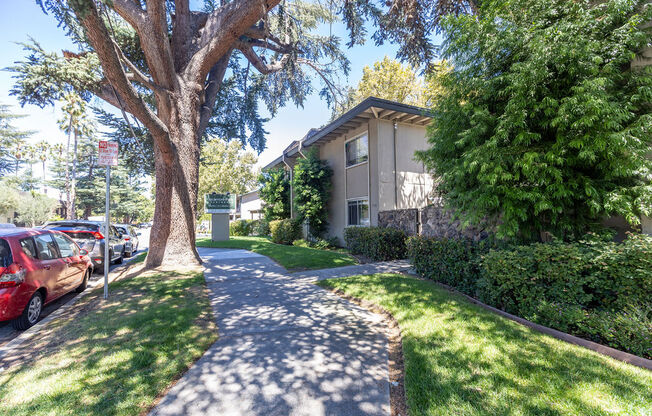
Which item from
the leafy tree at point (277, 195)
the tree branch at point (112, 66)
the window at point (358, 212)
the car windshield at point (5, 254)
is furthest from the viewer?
the leafy tree at point (277, 195)

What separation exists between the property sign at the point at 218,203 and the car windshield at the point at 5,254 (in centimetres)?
1473

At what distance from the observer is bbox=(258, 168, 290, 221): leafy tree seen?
1841 cm

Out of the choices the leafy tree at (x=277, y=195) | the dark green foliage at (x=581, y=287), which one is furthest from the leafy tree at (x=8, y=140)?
the dark green foliage at (x=581, y=287)

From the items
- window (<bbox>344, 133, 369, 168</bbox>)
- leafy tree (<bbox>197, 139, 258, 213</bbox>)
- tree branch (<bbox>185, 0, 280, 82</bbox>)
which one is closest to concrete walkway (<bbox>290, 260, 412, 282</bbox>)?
window (<bbox>344, 133, 369, 168</bbox>)

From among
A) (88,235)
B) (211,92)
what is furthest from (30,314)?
(211,92)

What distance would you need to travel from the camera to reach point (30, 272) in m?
4.46

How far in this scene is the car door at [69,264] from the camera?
5.59 metres

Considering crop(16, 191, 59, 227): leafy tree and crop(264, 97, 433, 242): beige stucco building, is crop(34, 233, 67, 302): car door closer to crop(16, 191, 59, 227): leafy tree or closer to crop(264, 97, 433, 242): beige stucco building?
crop(264, 97, 433, 242): beige stucco building

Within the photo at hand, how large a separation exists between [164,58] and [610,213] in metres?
10.6

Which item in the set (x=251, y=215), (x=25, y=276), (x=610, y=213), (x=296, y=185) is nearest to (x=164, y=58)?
(x=25, y=276)

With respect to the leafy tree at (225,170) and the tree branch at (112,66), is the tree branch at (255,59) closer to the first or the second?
the tree branch at (112,66)

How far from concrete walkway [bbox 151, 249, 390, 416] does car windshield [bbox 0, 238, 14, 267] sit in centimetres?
314

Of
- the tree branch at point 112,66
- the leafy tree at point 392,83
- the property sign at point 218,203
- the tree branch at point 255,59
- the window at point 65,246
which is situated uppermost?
the leafy tree at point 392,83

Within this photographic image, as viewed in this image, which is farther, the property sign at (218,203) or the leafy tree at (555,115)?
the property sign at (218,203)
